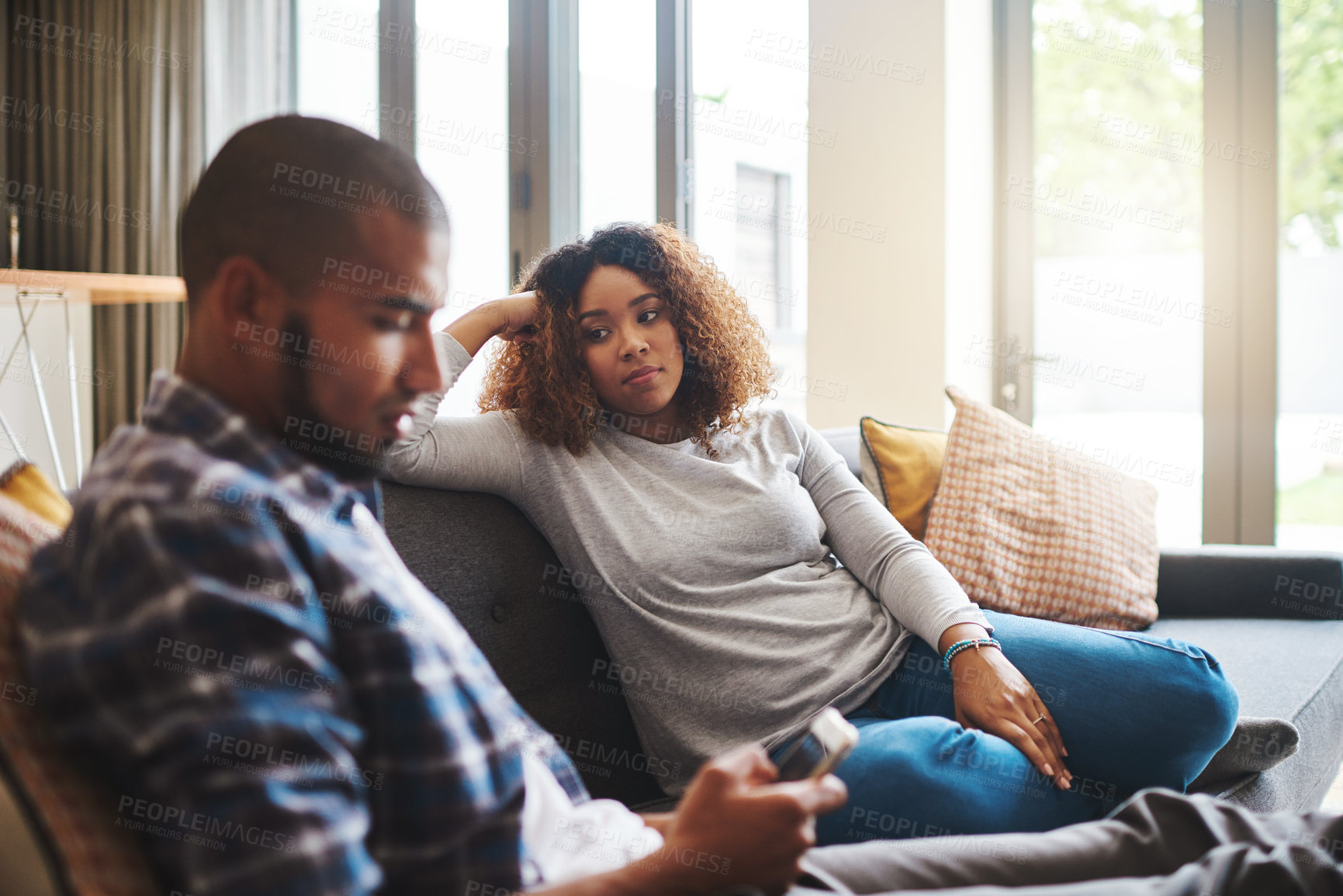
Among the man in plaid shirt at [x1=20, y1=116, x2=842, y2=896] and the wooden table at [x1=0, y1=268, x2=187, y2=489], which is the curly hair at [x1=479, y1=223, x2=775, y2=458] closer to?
the man in plaid shirt at [x1=20, y1=116, x2=842, y2=896]

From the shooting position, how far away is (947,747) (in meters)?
1.07

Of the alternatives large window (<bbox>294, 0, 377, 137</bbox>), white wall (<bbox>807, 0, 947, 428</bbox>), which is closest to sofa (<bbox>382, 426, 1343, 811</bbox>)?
white wall (<bbox>807, 0, 947, 428</bbox>)

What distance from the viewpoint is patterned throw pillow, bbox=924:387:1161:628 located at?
5.82 feet

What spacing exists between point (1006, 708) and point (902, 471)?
2.74 feet

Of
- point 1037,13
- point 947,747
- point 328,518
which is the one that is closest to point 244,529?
point 328,518

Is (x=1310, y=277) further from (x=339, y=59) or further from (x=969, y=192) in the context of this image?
(x=339, y=59)

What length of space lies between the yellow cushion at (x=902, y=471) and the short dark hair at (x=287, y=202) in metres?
1.47

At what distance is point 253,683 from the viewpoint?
0.47 metres

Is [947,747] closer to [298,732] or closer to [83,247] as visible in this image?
[298,732]

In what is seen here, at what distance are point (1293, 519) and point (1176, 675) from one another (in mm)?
1790

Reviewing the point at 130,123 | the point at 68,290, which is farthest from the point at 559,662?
the point at 130,123

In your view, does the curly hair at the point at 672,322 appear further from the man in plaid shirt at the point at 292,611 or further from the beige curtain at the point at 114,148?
the beige curtain at the point at 114,148

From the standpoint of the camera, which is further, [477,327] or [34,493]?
[477,327]

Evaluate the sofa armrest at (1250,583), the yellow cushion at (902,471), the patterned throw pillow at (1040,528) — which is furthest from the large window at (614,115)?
the sofa armrest at (1250,583)
